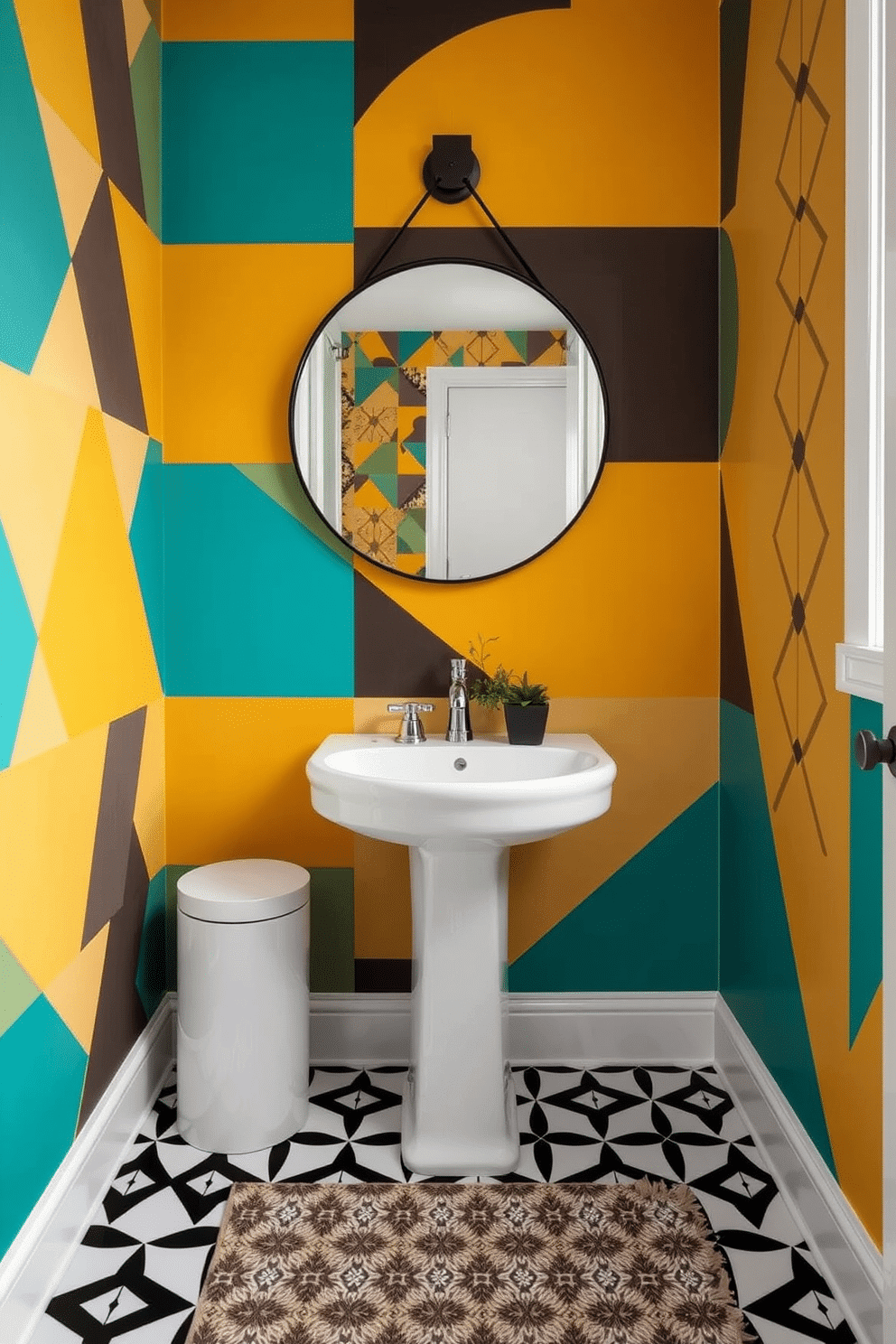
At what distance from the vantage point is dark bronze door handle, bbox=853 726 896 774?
1.09m

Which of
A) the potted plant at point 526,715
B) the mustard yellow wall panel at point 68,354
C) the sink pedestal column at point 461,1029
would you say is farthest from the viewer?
the potted plant at point 526,715

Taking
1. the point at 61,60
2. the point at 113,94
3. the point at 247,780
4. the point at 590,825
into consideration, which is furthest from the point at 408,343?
the point at 590,825

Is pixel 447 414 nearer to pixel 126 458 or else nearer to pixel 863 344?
pixel 126 458

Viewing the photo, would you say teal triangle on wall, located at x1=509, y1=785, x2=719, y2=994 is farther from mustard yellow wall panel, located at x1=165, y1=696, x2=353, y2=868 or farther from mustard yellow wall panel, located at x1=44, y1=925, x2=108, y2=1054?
mustard yellow wall panel, located at x1=44, y1=925, x2=108, y2=1054

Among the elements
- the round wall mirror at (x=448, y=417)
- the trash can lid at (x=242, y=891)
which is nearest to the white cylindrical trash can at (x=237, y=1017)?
the trash can lid at (x=242, y=891)

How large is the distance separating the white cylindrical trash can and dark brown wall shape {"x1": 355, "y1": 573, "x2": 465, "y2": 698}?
0.54 m

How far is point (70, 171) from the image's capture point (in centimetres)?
173

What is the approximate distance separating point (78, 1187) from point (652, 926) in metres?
1.32

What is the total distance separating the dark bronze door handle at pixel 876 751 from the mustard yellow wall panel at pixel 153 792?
1.51m

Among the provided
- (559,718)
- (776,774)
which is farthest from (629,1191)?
(559,718)

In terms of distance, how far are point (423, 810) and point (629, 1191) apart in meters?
0.82

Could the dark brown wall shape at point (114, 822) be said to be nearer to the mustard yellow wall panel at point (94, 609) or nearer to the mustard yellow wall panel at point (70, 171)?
the mustard yellow wall panel at point (94, 609)

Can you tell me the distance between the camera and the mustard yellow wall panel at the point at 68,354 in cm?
162

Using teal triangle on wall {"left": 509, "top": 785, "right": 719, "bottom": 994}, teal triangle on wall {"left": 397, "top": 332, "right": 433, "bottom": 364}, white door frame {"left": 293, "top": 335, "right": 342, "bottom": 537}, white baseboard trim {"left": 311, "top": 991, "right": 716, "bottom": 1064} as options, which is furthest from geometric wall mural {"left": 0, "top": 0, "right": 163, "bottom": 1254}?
teal triangle on wall {"left": 509, "top": 785, "right": 719, "bottom": 994}
